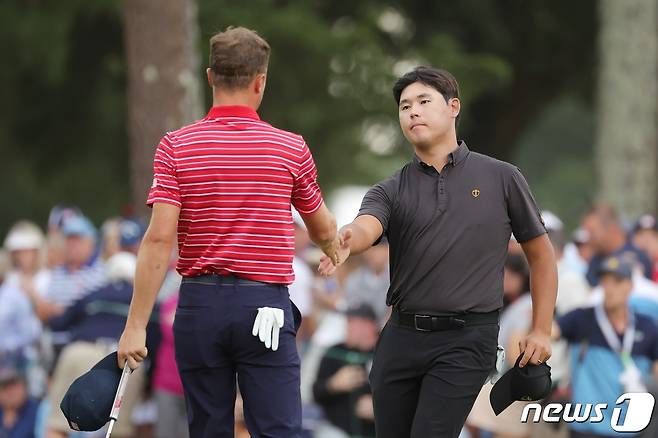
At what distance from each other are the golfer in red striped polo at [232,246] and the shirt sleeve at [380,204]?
22 cm

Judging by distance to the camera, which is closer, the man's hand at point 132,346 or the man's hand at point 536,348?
the man's hand at point 132,346

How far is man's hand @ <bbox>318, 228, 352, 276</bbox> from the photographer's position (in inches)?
270

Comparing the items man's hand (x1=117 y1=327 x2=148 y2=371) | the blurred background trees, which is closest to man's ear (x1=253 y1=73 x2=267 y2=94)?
man's hand (x1=117 y1=327 x2=148 y2=371)

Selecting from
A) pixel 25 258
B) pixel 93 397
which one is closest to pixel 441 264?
pixel 93 397

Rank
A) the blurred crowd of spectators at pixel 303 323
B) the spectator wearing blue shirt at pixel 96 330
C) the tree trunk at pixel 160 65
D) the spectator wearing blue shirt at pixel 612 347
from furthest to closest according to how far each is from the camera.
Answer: the tree trunk at pixel 160 65, the spectator wearing blue shirt at pixel 96 330, the blurred crowd of spectators at pixel 303 323, the spectator wearing blue shirt at pixel 612 347

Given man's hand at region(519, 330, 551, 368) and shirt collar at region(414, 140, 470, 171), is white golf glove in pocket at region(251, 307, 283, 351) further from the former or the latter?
man's hand at region(519, 330, 551, 368)

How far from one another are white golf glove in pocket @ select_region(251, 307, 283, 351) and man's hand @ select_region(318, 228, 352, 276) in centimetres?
31

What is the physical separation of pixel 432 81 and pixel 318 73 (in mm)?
14168

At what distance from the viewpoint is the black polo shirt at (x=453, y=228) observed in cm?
695

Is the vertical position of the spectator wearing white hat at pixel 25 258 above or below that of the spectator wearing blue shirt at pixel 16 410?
above

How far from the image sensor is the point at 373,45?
20906mm

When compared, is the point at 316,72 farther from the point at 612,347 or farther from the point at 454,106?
the point at 454,106

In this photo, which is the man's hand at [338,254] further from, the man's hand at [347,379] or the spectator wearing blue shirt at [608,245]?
the spectator wearing blue shirt at [608,245]

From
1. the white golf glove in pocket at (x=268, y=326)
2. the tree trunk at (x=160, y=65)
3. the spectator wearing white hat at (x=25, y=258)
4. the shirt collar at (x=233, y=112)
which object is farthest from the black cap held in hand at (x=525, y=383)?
the spectator wearing white hat at (x=25, y=258)
